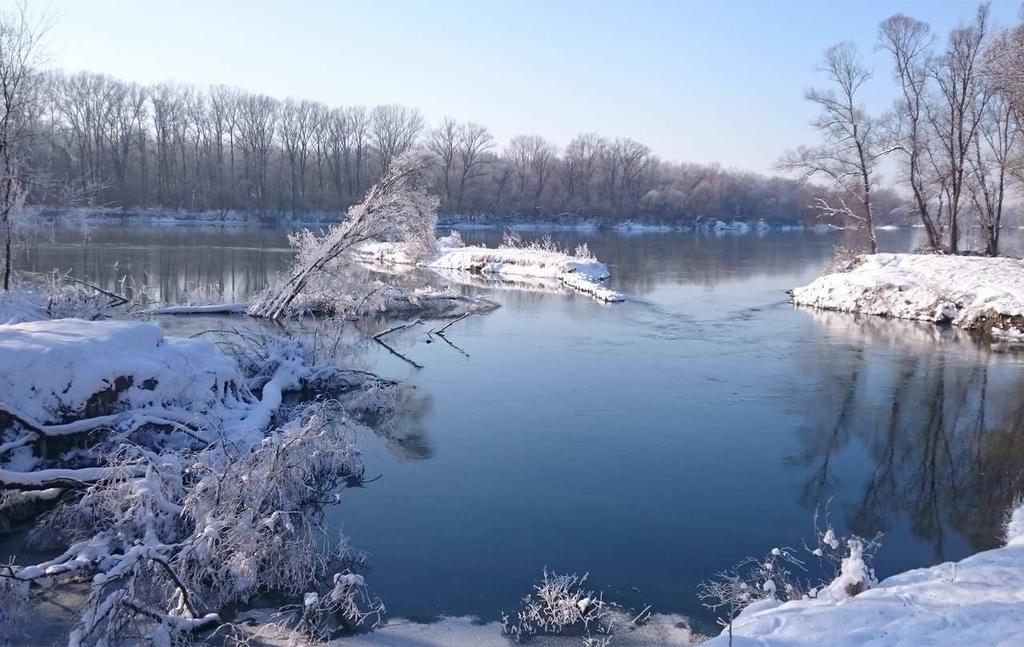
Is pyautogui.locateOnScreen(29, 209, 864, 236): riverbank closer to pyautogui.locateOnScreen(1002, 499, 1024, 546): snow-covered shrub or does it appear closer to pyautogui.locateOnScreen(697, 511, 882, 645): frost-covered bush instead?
pyautogui.locateOnScreen(697, 511, 882, 645): frost-covered bush

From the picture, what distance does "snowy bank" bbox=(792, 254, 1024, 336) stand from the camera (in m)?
20.8

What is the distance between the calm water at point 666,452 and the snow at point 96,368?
8.26 feet

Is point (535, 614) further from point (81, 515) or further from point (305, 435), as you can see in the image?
point (81, 515)

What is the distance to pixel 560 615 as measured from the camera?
20.2 ft

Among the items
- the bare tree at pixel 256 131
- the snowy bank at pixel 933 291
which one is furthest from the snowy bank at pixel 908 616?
the bare tree at pixel 256 131

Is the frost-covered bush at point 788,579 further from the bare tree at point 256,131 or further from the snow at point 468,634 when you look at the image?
the bare tree at point 256,131

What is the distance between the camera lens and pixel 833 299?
984 inches

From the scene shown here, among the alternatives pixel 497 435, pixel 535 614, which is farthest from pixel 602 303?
pixel 535 614

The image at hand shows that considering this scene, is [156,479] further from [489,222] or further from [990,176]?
[489,222]

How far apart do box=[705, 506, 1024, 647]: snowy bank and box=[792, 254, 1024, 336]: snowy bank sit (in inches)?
661

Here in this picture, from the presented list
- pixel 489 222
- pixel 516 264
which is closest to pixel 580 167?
pixel 489 222

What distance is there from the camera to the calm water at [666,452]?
7.37 metres

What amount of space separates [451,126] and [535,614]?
8207cm

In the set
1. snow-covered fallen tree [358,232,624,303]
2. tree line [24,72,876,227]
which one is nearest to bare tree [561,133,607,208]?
tree line [24,72,876,227]
